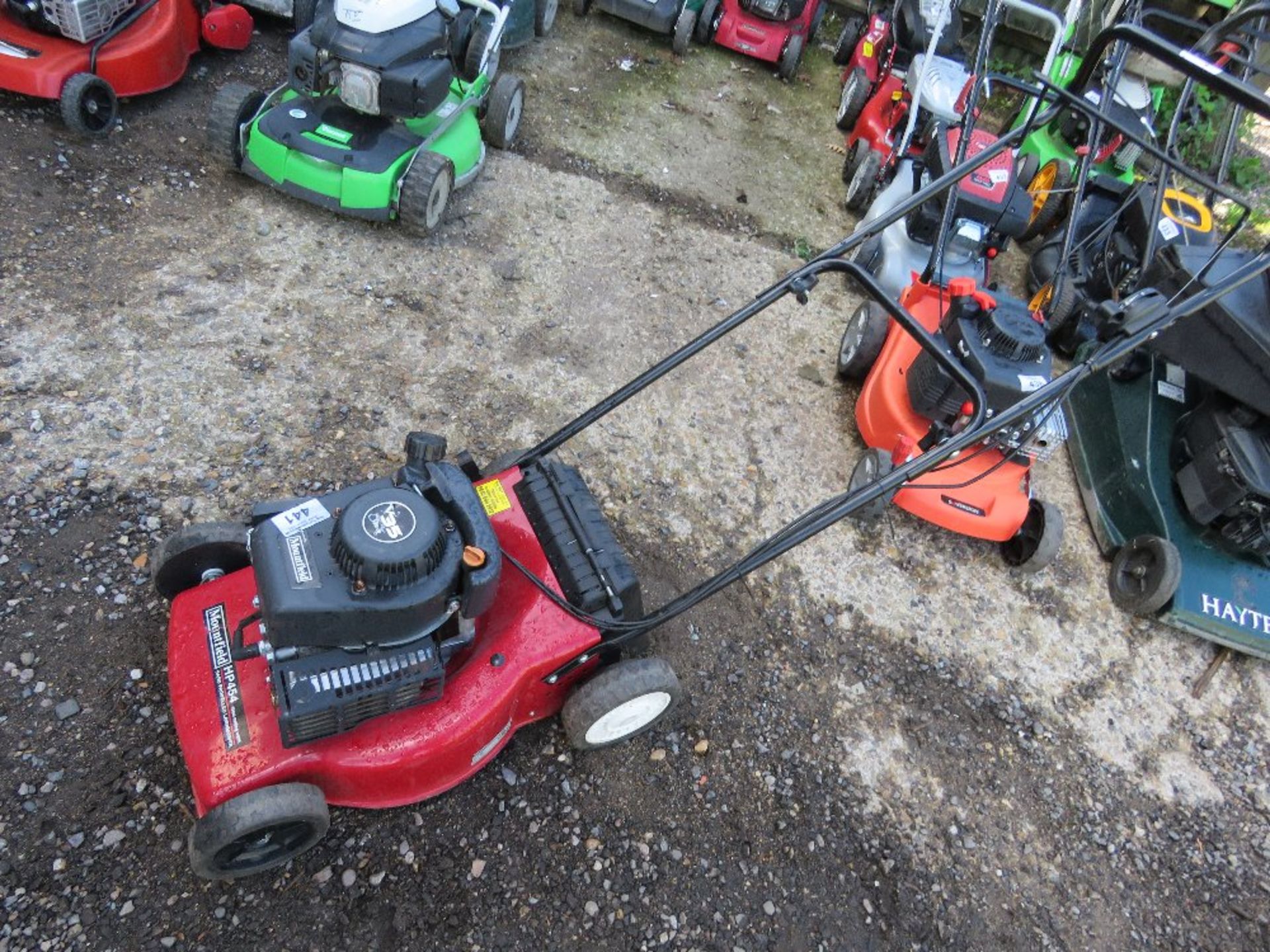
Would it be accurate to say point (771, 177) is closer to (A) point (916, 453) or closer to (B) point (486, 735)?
(A) point (916, 453)

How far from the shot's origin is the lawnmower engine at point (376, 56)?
335 centimetres

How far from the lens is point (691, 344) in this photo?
2244mm

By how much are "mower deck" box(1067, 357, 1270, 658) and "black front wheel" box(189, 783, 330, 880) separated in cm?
292

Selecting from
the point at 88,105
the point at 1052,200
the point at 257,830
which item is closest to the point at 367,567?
the point at 257,830

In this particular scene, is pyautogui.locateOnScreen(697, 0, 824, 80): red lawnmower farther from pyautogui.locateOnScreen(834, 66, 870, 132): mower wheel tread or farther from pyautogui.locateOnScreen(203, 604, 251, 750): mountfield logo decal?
pyautogui.locateOnScreen(203, 604, 251, 750): mountfield logo decal

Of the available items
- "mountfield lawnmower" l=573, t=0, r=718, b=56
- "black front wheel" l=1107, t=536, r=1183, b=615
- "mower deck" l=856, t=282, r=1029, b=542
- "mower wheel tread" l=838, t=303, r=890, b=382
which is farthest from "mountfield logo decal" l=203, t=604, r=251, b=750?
"mountfield lawnmower" l=573, t=0, r=718, b=56

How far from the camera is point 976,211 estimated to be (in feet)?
12.1

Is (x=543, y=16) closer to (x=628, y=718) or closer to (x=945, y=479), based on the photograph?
(x=945, y=479)

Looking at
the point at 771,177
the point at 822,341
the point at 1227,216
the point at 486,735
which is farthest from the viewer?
the point at 1227,216

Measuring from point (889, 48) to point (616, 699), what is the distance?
4522 mm

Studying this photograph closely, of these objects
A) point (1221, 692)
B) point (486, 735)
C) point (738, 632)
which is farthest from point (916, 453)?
point (486, 735)

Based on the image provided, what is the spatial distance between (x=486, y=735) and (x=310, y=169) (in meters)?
2.52

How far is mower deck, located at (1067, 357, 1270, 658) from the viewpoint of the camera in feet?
10.0

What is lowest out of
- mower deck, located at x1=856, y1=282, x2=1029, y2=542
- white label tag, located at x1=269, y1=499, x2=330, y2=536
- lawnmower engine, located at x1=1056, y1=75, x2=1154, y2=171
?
mower deck, located at x1=856, y1=282, x2=1029, y2=542
